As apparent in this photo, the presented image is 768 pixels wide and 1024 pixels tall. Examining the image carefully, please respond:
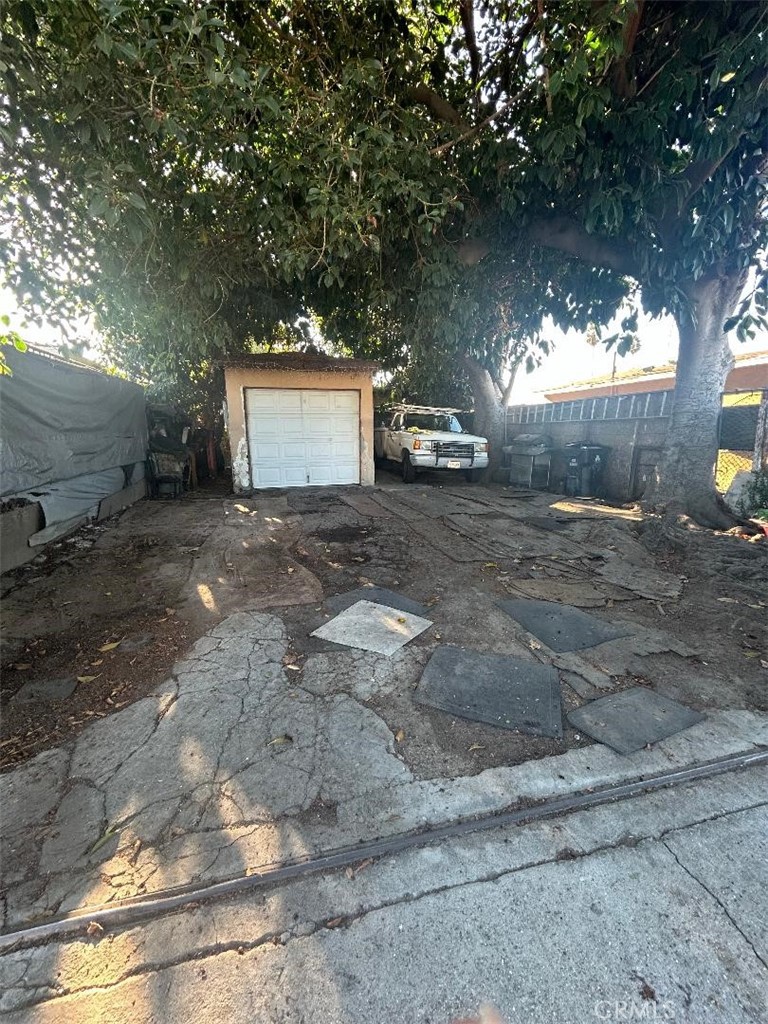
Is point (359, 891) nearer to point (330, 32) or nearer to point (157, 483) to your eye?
point (330, 32)

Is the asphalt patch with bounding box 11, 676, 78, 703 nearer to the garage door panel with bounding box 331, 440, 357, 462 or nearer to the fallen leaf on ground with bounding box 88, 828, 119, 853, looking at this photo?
the fallen leaf on ground with bounding box 88, 828, 119, 853

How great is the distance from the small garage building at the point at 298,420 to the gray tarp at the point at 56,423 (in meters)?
2.24

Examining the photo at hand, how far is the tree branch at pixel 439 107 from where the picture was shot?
4926 mm

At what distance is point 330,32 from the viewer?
4.42 m

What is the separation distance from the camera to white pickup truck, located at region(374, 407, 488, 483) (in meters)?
10.9

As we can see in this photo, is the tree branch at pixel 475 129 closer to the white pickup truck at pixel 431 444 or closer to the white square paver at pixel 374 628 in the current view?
the white square paver at pixel 374 628

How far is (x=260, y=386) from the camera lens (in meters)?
9.48

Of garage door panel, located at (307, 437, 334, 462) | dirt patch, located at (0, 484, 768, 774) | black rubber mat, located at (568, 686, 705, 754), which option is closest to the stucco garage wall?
garage door panel, located at (307, 437, 334, 462)

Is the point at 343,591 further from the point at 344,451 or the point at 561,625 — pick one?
the point at 344,451

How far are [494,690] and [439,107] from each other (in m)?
6.32

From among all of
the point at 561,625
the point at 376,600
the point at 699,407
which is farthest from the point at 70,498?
the point at 699,407

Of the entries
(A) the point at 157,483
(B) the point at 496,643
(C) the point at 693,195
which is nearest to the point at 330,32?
(C) the point at 693,195

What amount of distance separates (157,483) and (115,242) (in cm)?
570

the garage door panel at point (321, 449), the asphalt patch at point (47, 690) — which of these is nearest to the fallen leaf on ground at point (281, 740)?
the asphalt patch at point (47, 690)
